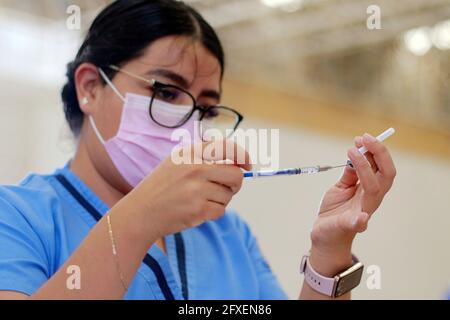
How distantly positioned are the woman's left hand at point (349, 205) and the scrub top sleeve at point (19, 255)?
1.15ft

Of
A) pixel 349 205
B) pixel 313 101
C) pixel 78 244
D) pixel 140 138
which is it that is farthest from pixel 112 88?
pixel 313 101

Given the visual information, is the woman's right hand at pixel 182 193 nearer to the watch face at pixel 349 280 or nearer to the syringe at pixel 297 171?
the syringe at pixel 297 171

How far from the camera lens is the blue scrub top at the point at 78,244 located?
621 millimetres

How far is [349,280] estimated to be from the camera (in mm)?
742

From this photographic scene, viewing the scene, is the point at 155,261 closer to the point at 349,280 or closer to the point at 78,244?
the point at 78,244

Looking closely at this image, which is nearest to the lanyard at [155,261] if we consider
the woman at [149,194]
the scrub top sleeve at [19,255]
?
the woman at [149,194]

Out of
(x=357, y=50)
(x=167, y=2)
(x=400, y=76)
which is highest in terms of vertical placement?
(x=357, y=50)

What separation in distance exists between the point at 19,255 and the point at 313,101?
1.82m

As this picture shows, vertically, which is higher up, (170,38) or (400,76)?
(400,76)
